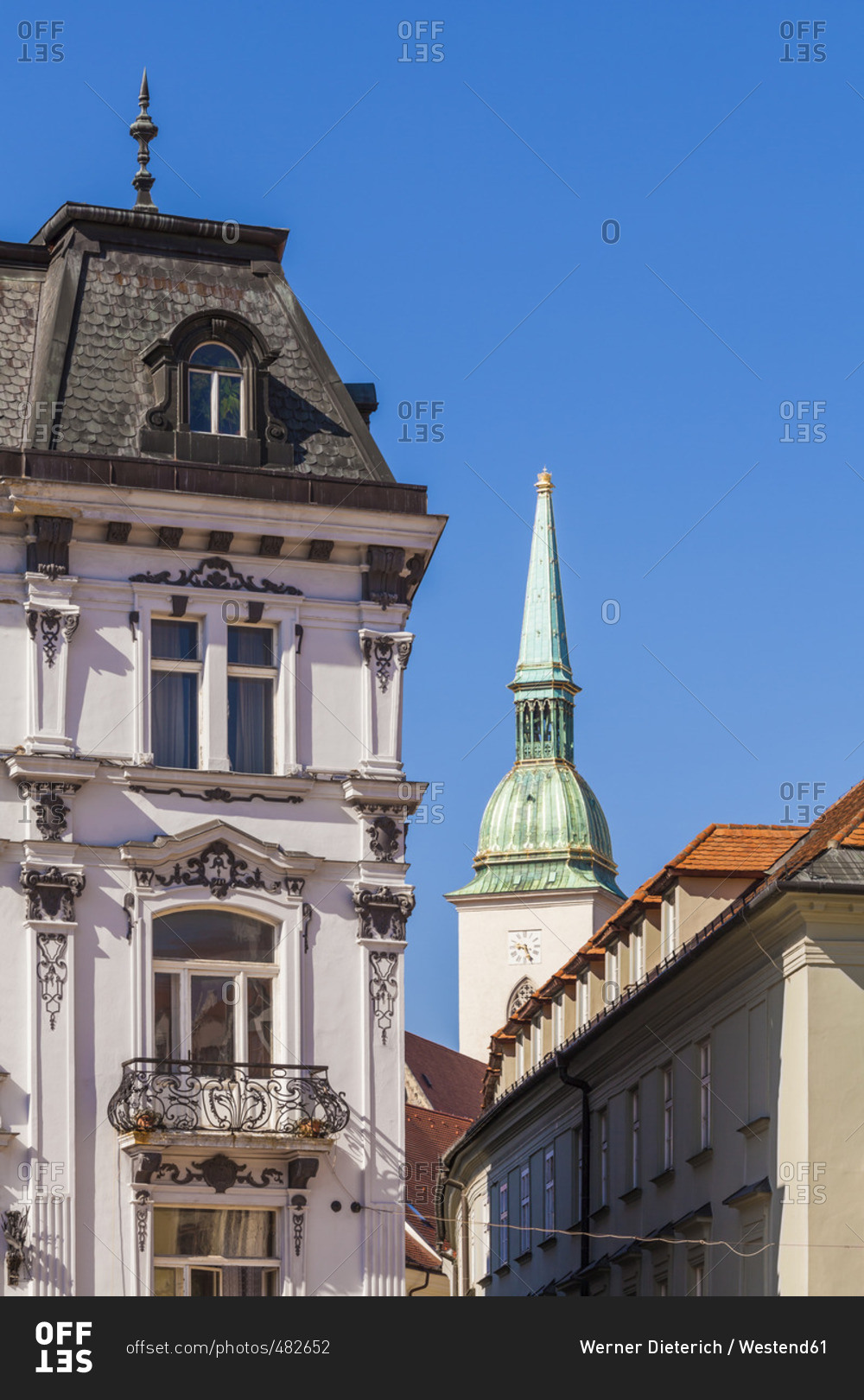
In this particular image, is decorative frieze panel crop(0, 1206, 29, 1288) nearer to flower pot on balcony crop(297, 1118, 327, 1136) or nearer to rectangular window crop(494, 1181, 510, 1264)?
flower pot on balcony crop(297, 1118, 327, 1136)

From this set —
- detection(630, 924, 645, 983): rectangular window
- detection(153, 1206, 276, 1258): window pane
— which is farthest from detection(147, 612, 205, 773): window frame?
detection(630, 924, 645, 983): rectangular window

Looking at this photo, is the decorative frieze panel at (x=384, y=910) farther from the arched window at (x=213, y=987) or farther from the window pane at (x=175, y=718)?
the window pane at (x=175, y=718)

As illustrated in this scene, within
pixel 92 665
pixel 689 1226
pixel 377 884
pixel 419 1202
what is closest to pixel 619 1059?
pixel 689 1226

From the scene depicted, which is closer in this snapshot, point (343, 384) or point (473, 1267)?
point (343, 384)

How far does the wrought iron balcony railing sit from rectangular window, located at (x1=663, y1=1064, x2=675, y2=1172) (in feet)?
37.2

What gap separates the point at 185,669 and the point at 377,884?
429 cm

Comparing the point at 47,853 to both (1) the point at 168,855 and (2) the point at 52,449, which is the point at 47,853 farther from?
(2) the point at 52,449

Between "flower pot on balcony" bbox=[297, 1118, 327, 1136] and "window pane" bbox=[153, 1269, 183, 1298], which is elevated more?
"flower pot on balcony" bbox=[297, 1118, 327, 1136]

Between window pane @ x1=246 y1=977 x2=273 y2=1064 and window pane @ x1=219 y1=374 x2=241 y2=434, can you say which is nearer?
window pane @ x1=246 y1=977 x2=273 y2=1064

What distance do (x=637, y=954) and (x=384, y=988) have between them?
1404 cm

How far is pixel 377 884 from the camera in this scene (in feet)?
131

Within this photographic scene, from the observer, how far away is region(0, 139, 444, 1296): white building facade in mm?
37938

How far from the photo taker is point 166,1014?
38.9 meters
